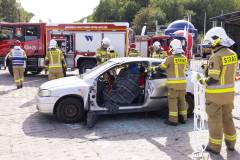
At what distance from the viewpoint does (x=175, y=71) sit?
305 inches

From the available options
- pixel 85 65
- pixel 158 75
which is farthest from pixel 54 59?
pixel 85 65

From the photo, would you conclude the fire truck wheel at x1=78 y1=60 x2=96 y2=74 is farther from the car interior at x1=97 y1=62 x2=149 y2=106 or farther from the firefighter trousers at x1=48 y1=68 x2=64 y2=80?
the car interior at x1=97 y1=62 x2=149 y2=106

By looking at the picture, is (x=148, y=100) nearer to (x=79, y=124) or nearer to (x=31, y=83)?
(x=79, y=124)

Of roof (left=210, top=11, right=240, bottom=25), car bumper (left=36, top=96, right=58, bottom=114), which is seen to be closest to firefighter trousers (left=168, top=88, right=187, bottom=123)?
car bumper (left=36, top=96, right=58, bottom=114)

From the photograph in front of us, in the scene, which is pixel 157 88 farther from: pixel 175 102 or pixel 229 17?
pixel 229 17

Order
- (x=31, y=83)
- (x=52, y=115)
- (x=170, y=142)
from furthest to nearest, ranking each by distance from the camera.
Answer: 1. (x=31, y=83)
2. (x=52, y=115)
3. (x=170, y=142)

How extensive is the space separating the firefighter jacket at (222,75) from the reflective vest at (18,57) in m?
8.87

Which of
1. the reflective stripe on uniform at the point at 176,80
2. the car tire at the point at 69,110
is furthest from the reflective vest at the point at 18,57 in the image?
the reflective stripe on uniform at the point at 176,80

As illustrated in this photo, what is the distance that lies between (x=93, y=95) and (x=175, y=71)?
5.71 ft

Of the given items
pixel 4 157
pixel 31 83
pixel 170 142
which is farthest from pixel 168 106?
pixel 31 83

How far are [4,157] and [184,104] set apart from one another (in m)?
3.82

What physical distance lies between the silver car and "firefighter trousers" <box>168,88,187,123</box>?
38 cm

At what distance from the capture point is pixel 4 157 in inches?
230

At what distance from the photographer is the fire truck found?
17.0 m
